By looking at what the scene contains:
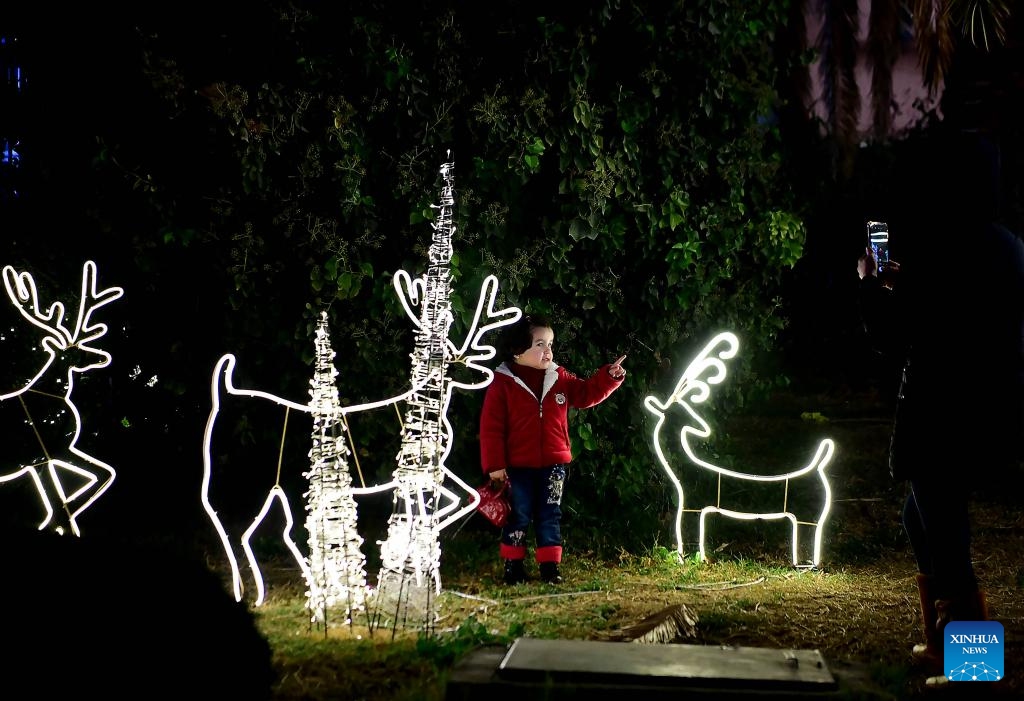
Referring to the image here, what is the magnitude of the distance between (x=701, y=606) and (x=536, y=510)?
1185 millimetres

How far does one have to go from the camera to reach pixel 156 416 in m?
7.90

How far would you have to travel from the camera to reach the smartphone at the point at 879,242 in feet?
16.0

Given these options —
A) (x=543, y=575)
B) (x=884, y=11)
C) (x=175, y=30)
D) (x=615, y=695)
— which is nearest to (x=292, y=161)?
(x=175, y=30)

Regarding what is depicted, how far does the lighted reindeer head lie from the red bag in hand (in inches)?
94.2

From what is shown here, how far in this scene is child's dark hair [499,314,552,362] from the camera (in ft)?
21.3

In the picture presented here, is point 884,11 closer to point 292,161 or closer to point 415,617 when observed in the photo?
point 292,161

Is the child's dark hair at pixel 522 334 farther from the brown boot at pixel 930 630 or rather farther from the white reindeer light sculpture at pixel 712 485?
the brown boot at pixel 930 630

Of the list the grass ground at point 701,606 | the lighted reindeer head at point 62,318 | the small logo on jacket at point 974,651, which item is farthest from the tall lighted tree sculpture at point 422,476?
the small logo on jacket at point 974,651

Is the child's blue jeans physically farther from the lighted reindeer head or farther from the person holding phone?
the lighted reindeer head

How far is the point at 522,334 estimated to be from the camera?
21.4 feet

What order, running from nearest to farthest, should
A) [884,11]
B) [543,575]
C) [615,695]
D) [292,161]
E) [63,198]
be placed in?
[615,695], [543,575], [292,161], [63,198], [884,11]

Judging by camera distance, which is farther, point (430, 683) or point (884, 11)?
A: point (884, 11)

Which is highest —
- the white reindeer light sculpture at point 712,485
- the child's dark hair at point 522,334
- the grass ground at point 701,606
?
the child's dark hair at point 522,334

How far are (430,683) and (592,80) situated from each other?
4.50 m
